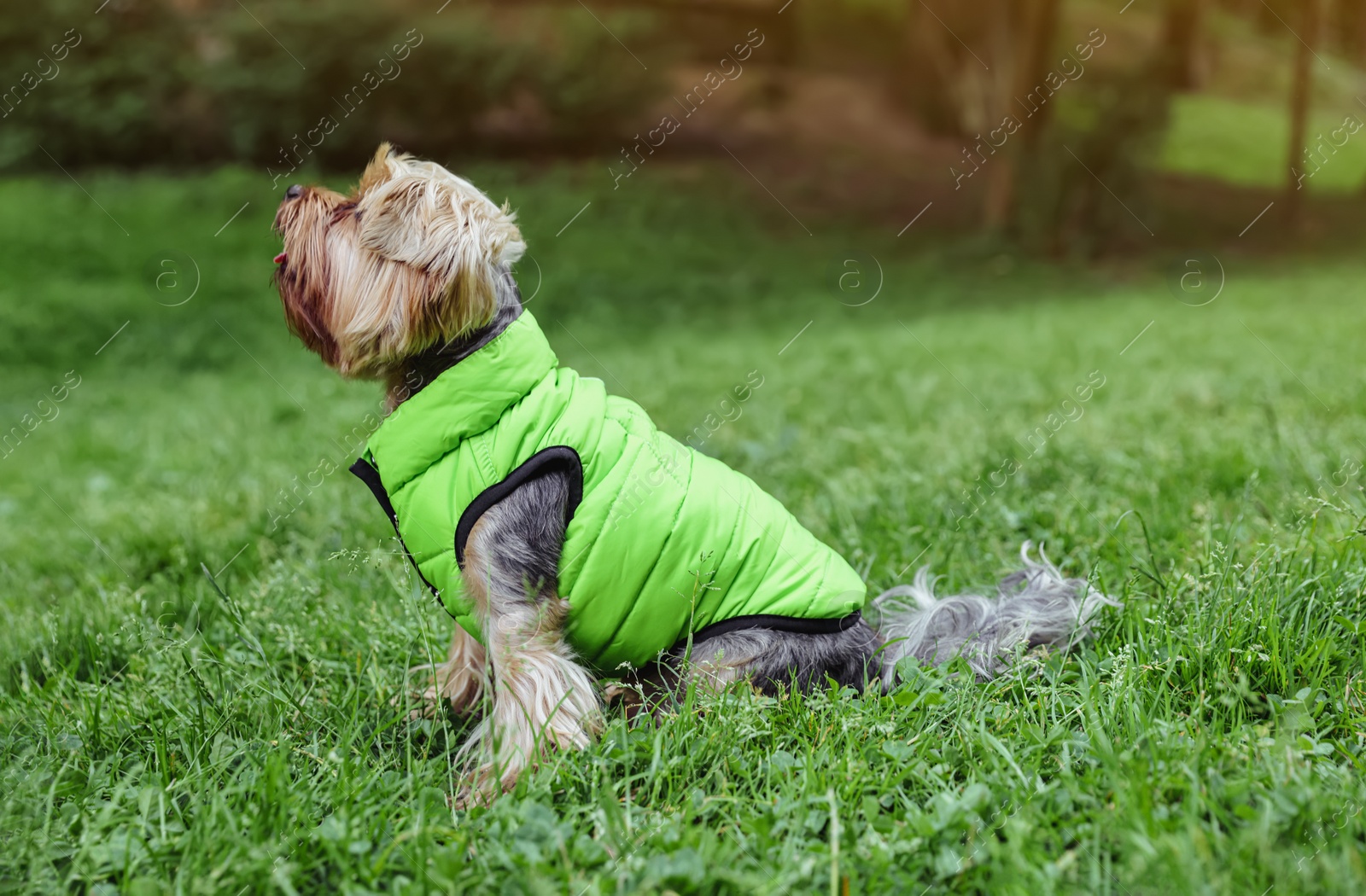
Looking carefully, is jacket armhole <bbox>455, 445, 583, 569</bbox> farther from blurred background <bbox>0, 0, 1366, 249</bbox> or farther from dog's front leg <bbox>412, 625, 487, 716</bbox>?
blurred background <bbox>0, 0, 1366, 249</bbox>

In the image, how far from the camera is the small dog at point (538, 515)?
2.96 metres

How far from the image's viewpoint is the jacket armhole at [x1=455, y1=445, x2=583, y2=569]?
2.91 metres

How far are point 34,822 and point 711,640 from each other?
1.83 m

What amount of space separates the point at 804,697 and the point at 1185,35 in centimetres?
3152

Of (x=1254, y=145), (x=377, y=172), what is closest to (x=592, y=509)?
(x=377, y=172)

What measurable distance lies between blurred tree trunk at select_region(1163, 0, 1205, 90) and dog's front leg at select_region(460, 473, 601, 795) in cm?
2567

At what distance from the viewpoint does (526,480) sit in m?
2.94

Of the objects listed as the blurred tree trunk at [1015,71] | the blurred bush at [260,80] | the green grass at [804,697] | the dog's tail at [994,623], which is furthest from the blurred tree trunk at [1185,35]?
the dog's tail at [994,623]

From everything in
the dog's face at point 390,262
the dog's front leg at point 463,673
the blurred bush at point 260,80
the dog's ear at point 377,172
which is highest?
the blurred bush at point 260,80

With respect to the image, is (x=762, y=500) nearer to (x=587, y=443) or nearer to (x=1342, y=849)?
(x=587, y=443)

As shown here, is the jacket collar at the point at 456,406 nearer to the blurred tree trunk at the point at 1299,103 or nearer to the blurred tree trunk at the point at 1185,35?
the blurred tree trunk at the point at 1299,103

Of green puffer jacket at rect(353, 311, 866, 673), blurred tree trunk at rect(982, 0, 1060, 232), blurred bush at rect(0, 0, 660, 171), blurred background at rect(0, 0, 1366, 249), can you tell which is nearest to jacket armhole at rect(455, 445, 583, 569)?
green puffer jacket at rect(353, 311, 866, 673)

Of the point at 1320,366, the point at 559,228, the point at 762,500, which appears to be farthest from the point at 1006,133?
the point at 762,500

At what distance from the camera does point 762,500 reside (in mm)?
3326
